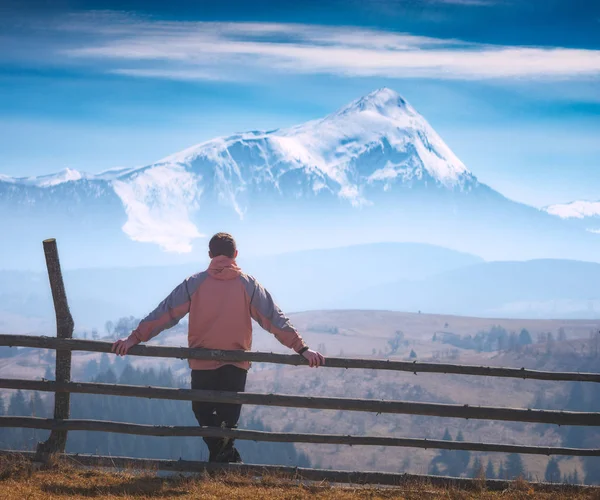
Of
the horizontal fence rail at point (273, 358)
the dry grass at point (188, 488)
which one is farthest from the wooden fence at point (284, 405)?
the dry grass at point (188, 488)

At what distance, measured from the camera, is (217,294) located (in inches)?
323

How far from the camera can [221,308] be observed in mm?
8242

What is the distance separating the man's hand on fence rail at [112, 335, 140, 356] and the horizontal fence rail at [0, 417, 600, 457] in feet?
3.35

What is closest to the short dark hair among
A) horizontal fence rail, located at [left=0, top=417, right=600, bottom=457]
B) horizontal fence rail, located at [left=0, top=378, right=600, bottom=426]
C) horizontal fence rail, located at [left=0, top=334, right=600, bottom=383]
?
horizontal fence rail, located at [left=0, top=334, right=600, bottom=383]

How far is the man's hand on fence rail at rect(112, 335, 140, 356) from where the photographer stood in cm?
805

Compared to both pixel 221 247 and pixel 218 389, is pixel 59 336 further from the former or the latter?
pixel 221 247

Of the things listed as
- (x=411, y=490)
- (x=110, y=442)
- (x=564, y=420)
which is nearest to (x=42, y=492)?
(x=411, y=490)

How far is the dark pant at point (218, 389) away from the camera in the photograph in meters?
8.41

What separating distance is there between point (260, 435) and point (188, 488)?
1181mm

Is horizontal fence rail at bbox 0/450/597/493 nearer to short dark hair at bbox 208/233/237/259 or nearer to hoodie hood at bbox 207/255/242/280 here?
hoodie hood at bbox 207/255/242/280

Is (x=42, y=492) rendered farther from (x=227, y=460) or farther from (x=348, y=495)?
(x=348, y=495)

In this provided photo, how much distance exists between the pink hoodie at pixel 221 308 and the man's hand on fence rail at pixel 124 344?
6cm

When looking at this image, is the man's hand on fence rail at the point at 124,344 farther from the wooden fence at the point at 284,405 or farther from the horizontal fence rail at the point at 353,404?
the horizontal fence rail at the point at 353,404

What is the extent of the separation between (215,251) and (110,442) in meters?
200
